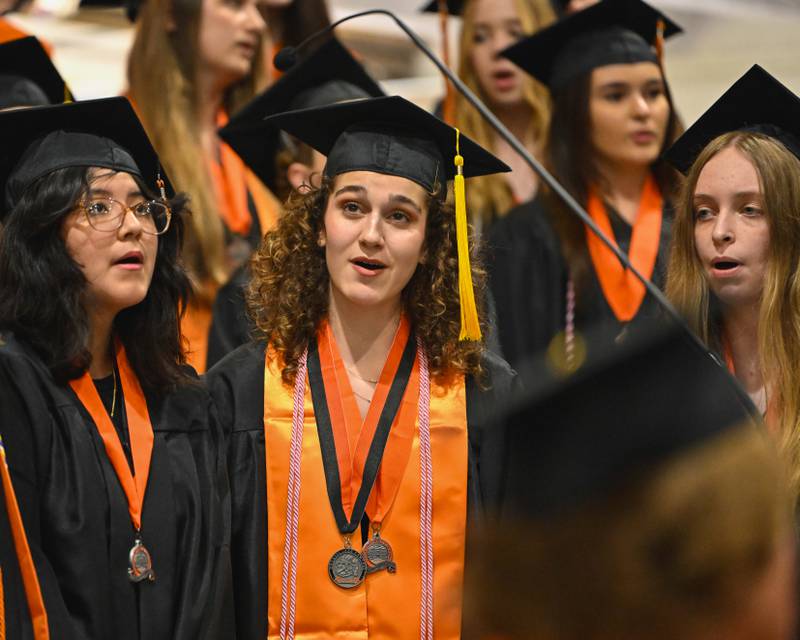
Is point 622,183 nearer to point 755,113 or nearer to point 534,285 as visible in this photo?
point 534,285

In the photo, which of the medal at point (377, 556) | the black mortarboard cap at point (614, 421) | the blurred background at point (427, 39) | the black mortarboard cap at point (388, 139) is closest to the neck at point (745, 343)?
the black mortarboard cap at point (388, 139)

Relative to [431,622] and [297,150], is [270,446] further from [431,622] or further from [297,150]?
[297,150]

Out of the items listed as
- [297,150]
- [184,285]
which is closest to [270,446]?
[184,285]

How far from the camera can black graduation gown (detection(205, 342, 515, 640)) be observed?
2.70 m

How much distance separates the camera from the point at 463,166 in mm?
3055

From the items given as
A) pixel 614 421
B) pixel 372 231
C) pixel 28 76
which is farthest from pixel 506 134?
pixel 614 421

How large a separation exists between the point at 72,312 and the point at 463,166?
1.10 meters

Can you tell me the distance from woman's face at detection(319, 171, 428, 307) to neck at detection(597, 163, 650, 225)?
58.9 inches

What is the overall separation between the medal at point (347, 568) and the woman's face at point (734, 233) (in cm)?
115

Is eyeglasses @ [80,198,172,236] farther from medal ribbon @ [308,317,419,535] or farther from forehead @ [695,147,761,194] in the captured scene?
forehead @ [695,147,761,194]

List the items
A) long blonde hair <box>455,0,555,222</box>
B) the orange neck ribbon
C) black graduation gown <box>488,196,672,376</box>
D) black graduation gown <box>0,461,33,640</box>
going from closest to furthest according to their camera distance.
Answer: black graduation gown <box>0,461,33,640</box>, black graduation gown <box>488,196,672,376</box>, the orange neck ribbon, long blonde hair <box>455,0,555,222</box>

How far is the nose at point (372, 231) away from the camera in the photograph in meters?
2.83

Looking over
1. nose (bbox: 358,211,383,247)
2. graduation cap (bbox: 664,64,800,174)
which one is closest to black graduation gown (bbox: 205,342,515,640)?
nose (bbox: 358,211,383,247)

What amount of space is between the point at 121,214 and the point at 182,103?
6.85ft
